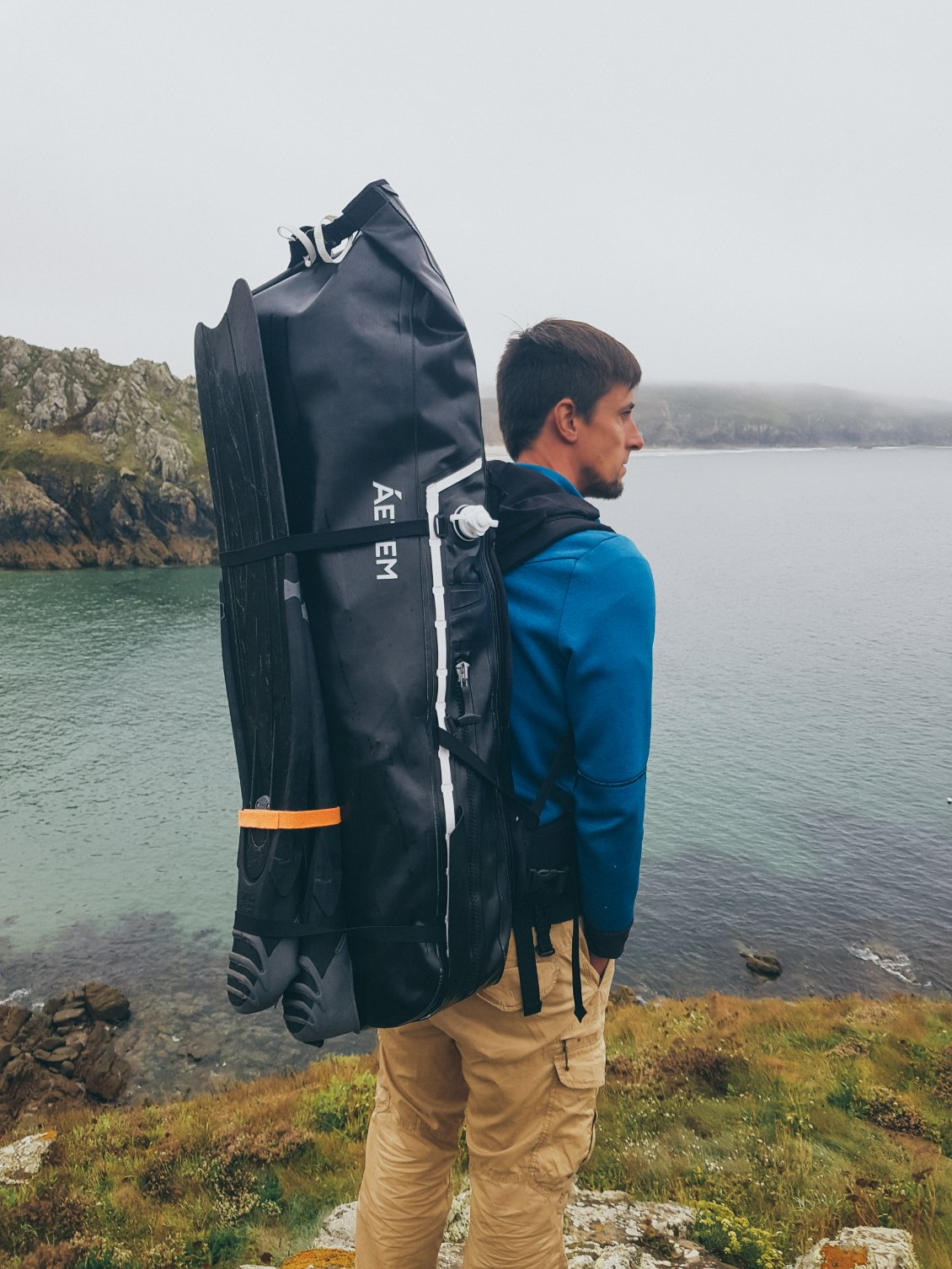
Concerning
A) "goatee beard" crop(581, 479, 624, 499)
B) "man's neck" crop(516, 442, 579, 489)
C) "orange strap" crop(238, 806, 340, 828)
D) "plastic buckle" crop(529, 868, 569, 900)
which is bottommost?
"plastic buckle" crop(529, 868, 569, 900)

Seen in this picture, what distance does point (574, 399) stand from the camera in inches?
113

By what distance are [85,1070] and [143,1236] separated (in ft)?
38.6

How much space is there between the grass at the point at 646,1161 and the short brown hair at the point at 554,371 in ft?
14.4

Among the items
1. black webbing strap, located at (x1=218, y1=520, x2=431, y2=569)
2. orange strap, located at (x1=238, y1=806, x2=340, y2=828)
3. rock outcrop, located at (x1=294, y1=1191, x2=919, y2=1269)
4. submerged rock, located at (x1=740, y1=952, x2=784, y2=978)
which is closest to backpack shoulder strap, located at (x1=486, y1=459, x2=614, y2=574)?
black webbing strap, located at (x1=218, y1=520, x2=431, y2=569)

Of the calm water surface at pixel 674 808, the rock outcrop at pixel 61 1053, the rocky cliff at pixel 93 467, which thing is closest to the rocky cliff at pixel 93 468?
the rocky cliff at pixel 93 467

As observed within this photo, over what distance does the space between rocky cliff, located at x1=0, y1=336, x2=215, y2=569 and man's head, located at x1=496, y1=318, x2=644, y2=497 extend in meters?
90.0

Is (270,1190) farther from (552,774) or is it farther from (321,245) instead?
(321,245)

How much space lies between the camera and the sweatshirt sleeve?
2400 mm

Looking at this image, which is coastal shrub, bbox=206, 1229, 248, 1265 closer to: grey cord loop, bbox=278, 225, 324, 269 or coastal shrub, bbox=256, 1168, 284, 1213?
coastal shrub, bbox=256, 1168, 284, 1213

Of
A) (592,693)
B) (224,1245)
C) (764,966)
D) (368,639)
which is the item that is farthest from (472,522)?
(764,966)

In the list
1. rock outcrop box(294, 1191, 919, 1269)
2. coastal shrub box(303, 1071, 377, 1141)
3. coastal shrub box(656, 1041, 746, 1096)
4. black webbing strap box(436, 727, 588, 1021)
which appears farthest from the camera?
coastal shrub box(656, 1041, 746, 1096)

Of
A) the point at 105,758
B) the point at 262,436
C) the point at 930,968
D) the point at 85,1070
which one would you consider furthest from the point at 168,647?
the point at 262,436

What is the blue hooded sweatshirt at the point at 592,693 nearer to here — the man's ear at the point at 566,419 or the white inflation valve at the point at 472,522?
the white inflation valve at the point at 472,522

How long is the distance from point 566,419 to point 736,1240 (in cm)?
440
